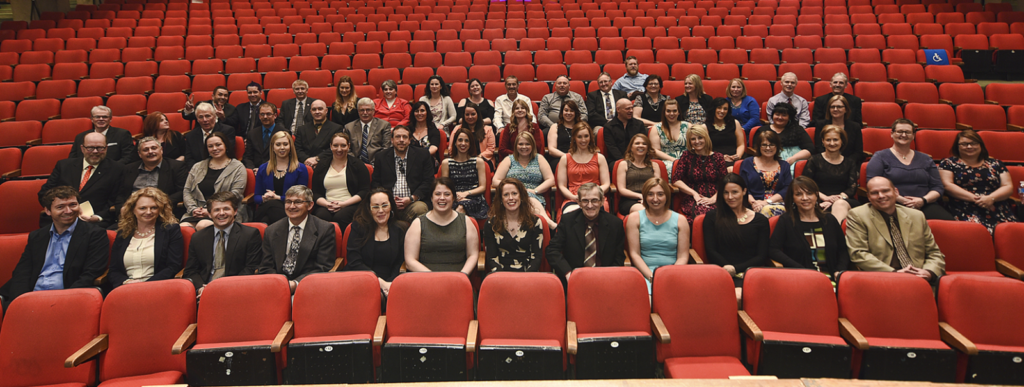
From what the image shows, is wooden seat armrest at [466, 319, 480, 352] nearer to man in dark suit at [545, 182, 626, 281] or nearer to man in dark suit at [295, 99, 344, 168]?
man in dark suit at [545, 182, 626, 281]

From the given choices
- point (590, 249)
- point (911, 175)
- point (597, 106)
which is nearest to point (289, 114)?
point (597, 106)

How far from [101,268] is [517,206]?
196 cm

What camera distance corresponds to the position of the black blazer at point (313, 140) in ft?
11.0

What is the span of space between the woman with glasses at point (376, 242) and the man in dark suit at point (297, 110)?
1714 millimetres

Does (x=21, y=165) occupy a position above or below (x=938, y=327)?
above

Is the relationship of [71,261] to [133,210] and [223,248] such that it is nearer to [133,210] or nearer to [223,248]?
[133,210]

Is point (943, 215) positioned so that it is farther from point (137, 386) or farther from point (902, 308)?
point (137, 386)

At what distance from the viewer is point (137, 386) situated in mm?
1605

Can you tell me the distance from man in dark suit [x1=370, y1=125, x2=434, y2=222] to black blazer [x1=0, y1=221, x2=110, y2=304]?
4.44 ft

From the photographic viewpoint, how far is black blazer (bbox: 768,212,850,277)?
6.95ft

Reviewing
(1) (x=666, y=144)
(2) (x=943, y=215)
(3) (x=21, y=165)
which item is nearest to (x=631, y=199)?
(1) (x=666, y=144)

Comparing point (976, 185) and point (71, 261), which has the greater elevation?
point (976, 185)

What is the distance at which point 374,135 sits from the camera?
3377 millimetres

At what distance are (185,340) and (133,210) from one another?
98 centimetres
